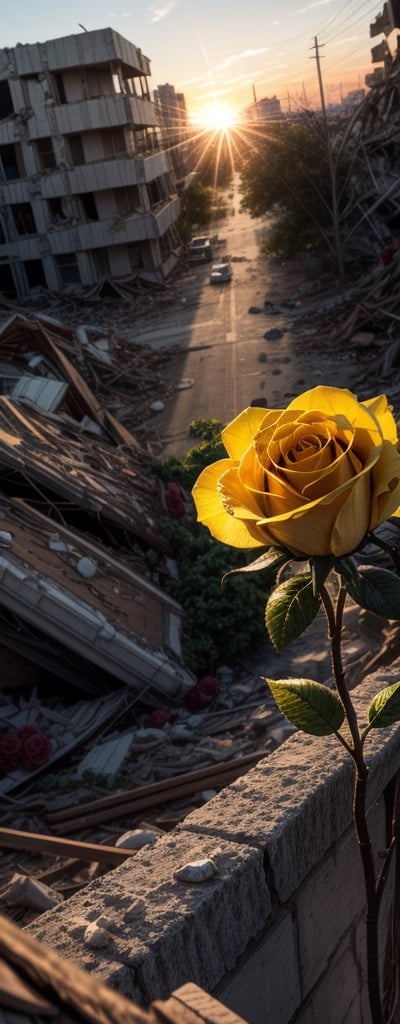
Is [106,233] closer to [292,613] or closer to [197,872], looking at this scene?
[197,872]

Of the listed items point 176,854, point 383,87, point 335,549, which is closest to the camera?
point 335,549

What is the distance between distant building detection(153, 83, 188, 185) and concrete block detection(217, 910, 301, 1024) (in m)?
56.8

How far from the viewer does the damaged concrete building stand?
132 feet

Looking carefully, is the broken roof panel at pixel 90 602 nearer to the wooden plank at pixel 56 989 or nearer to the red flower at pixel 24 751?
the red flower at pixel 24 751

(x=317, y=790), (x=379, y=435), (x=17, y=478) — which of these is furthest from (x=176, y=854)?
(x=17, y=478)

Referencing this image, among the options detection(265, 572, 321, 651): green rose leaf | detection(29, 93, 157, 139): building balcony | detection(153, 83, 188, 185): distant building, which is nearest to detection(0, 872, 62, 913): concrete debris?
detection(265, 572, 321, 651): green rose leaf

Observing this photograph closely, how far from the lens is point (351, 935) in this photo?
8.70ft

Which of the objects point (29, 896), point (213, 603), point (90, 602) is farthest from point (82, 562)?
point (29, 896)

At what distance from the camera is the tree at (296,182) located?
37.3 meters

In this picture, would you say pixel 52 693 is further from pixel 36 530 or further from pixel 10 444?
pixel 10 444

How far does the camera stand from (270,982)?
7.51ft

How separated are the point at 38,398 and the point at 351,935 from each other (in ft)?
40.2

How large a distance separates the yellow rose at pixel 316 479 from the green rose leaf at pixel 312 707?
1.16ft

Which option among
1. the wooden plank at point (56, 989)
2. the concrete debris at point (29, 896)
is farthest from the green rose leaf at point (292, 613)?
the concrete debris at point (29, 896)
